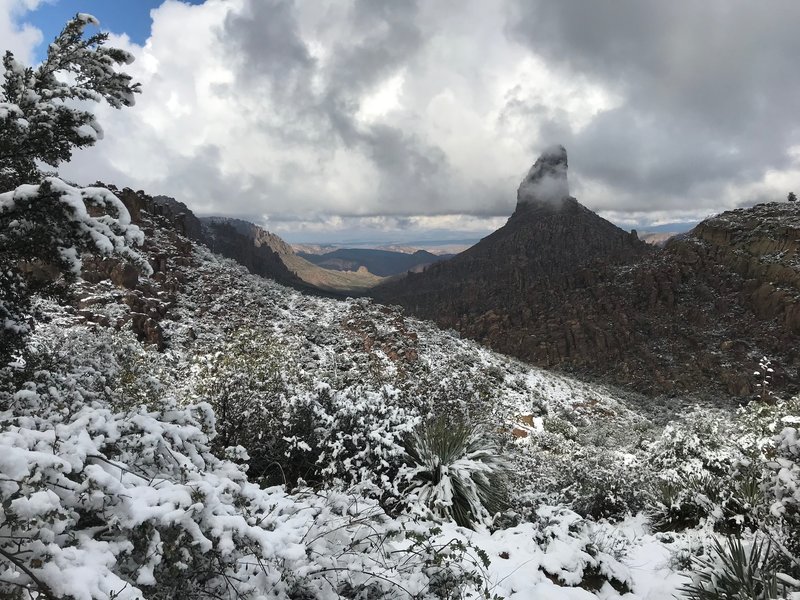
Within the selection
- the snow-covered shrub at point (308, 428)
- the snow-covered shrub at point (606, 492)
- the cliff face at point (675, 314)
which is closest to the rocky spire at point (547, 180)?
the cliff face at point (675, 314)

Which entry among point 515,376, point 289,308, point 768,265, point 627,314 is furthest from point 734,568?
point 768,265

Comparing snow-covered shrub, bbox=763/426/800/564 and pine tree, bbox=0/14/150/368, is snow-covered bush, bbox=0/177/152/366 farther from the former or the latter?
snow-covered shrub, bbox=763/426/800/564


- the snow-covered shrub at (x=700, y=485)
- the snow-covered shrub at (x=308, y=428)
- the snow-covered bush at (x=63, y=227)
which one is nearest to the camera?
the snow-covered bush at (x=63, y=227)

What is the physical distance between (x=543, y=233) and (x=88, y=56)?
10980 cm

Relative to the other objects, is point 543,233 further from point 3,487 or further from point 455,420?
point 3,487

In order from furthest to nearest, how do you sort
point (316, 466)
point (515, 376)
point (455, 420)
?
point (515, 376) → point (455, 420) → point (316, 466)

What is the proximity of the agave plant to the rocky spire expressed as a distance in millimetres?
133018

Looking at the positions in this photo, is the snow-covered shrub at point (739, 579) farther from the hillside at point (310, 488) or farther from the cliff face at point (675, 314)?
the cliff face at point (675, 314)

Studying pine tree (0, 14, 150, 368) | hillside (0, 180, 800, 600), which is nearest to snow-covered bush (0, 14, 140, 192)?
pine tree (0, 14, 150, 368)

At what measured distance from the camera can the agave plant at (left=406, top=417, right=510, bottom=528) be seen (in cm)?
652

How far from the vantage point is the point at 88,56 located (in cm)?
474

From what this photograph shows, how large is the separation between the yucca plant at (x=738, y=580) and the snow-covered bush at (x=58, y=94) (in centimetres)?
761

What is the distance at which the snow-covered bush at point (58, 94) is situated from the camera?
14.3 feet

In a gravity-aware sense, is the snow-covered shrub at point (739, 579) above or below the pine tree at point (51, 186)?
below
